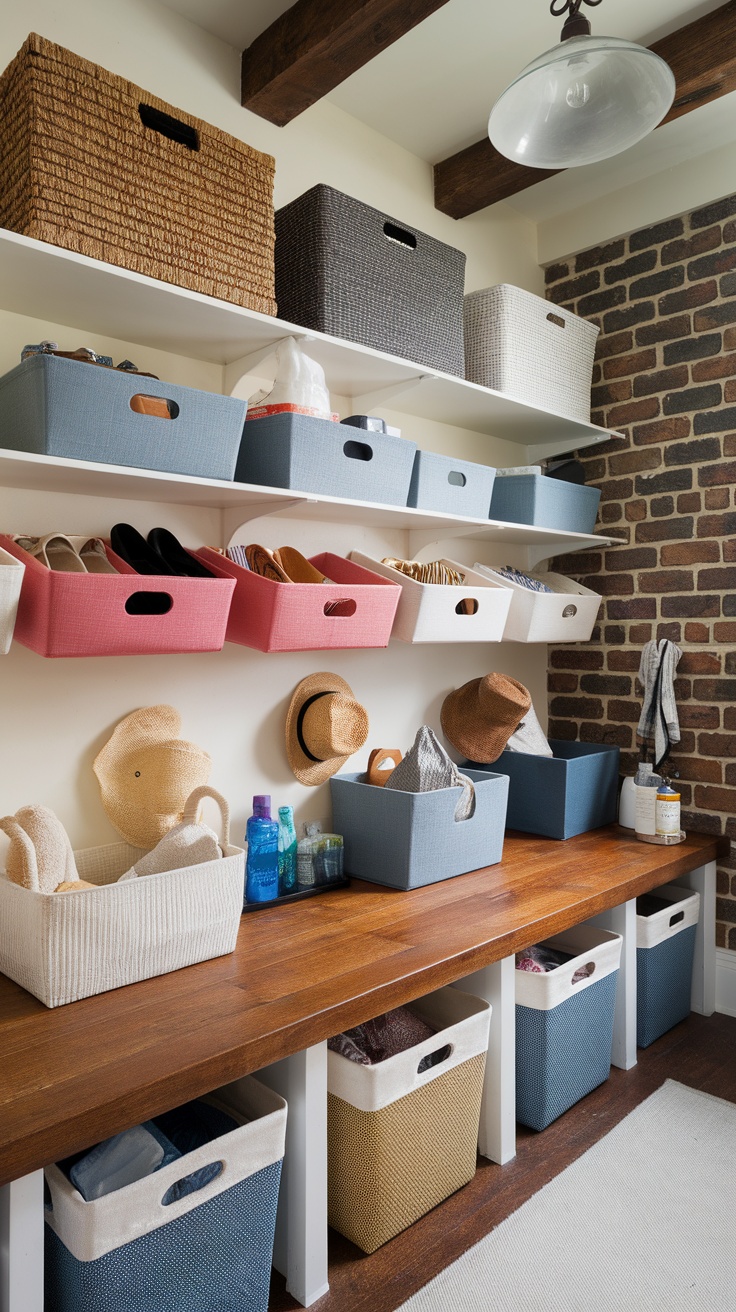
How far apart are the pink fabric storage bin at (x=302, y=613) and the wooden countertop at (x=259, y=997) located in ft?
2.01

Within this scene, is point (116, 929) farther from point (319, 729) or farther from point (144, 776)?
point (319, 729)

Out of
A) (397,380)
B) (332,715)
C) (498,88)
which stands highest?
(498,88)

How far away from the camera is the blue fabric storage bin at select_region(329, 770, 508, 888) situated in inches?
80.4

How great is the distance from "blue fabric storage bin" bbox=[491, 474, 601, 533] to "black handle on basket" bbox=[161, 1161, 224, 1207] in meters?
1.92

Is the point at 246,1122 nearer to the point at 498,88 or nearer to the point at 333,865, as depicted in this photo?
the point at 333,865

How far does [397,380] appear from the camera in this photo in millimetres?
2223

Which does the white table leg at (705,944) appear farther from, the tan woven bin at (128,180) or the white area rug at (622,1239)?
the tan woven bin at (128,180)

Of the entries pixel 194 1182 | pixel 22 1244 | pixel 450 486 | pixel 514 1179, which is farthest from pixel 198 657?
pixel 514 1179

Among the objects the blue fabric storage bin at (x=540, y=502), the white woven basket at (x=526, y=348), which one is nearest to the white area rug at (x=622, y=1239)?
the blue fabric storage bin at (x=540, y=502)

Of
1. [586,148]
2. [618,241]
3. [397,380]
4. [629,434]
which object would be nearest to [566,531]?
[629,434]

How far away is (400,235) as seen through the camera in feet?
7.09

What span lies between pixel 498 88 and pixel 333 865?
85.3 inches

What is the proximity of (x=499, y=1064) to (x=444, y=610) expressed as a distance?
1.09 metres

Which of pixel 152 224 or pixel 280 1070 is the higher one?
pixel 152 224
